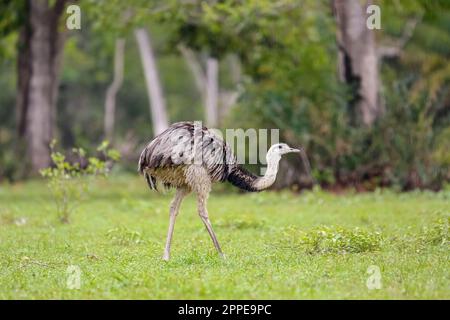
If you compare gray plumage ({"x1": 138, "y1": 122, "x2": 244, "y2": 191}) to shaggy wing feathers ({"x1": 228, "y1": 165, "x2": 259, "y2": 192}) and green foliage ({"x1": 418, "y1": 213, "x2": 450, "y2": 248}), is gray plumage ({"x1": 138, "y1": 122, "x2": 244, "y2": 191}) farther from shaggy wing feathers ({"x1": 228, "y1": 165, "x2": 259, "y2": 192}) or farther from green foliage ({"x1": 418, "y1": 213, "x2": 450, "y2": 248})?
green foliage ({"x1": 418, "y1": 213, "x2": 450, "y2": 248})

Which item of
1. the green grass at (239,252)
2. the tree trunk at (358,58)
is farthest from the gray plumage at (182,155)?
the tree trunk at (358,58)

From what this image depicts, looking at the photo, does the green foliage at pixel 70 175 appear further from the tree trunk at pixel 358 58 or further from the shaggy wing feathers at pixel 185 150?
the tree trunk at pixel 358 58

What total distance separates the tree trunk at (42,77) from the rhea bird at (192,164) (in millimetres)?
15340

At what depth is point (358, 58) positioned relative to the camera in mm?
21875

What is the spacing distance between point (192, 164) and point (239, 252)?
4.08 feet

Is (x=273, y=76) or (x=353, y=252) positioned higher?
(x=273, y=76)

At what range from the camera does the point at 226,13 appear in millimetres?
23734

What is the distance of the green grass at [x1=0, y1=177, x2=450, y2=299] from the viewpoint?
29.6 ft

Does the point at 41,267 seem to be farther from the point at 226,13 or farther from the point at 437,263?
the point at 226,13

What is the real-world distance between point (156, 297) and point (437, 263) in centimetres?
320

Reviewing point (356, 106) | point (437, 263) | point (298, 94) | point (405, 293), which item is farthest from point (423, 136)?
point (405, 293)

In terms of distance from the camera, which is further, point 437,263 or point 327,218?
point 327,218

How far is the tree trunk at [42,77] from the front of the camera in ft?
85.6

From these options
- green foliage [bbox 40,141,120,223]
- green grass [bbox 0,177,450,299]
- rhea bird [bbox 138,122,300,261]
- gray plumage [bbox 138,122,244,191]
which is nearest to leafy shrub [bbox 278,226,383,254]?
green grass [bbox 0,177,450,299]
